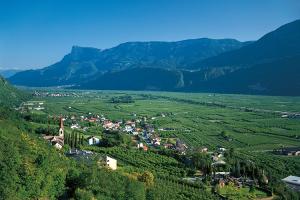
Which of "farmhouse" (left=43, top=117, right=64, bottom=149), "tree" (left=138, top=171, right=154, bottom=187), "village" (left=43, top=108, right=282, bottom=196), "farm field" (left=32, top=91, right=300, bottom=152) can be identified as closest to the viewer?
"tree" (left=138, top=171, right=154, bottom=187)

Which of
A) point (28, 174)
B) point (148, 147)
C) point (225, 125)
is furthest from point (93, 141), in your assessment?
point (225, 125)

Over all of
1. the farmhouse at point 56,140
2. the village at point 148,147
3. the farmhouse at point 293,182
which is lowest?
the farmhouse at point 293,182

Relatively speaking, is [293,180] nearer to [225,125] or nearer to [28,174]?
[28,174]

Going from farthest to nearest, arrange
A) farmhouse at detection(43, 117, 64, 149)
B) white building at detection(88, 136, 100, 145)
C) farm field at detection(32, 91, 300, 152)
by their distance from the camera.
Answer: farm field at detection(32, 91, 300, 152) → white building at detection(88, 136, 100, 145) → farmhouse at detection(43, 117, 64, 149)

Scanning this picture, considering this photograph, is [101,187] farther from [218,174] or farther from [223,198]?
[218,174]

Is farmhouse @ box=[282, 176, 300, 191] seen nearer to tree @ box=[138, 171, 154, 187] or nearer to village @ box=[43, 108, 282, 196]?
village @ box=[43, 108, 282, 196]

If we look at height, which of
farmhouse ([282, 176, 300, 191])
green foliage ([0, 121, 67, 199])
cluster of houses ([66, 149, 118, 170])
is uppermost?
green foliage ([0, 121, 67, 199])

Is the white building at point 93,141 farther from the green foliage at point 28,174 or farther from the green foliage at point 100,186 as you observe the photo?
the green foliage at point 28,174

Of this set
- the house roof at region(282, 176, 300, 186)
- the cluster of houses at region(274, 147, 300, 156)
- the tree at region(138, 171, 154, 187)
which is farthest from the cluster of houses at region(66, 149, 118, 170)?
the cluster of houses at region(274, 147, 300, 156)

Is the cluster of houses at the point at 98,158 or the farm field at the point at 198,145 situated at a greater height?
the cluster of houses at the point at 98,158

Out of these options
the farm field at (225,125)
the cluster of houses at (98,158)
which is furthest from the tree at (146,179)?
the farm field at (225,125)

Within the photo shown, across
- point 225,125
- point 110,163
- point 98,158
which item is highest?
point 98,158
